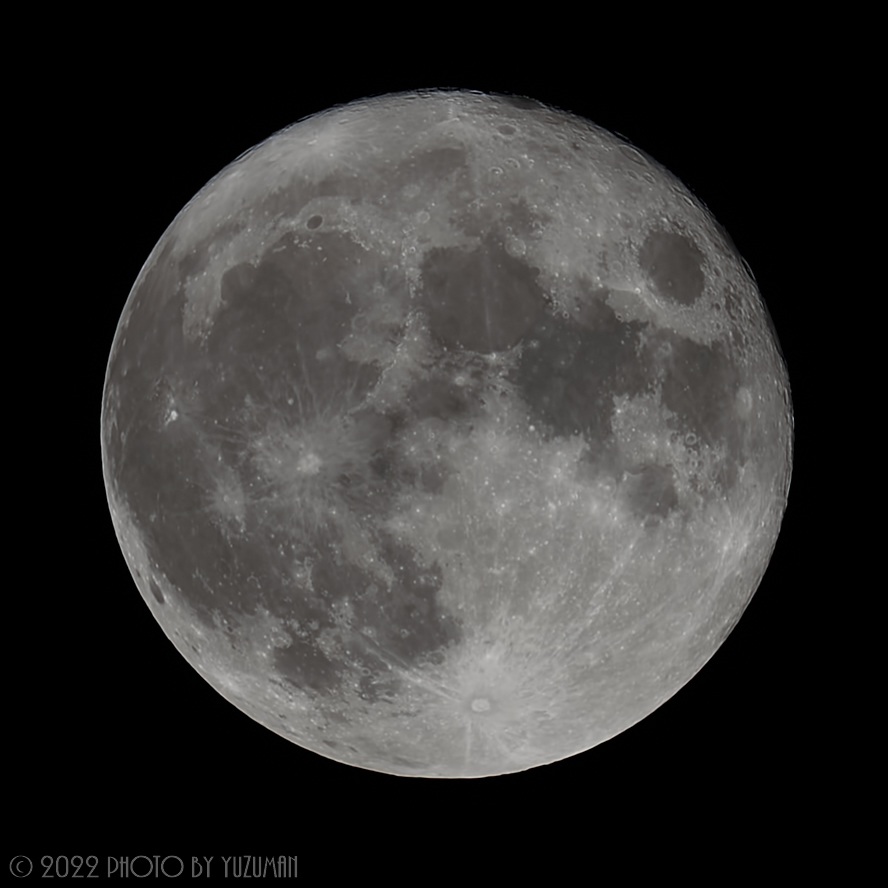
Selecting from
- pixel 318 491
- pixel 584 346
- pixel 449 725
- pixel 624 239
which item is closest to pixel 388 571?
A: pixel 318 491

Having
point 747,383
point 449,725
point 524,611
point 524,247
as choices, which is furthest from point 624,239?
point 449,725

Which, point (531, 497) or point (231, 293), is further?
point (231, 293)

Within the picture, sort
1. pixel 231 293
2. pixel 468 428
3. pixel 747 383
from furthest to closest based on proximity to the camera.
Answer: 1. pixel 747 383
2. pixel 231 293
3. pixel 468 428

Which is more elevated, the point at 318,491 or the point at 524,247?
the point at 524,247

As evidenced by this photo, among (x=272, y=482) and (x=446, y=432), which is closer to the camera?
(x=446, y=432)

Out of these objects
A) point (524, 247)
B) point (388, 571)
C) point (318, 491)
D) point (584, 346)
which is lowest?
point (388, 571)

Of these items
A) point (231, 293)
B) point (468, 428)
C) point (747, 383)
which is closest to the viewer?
point (468, 428)

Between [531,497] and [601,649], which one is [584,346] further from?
[601,649]

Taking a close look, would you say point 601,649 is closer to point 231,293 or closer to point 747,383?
point 747,383
